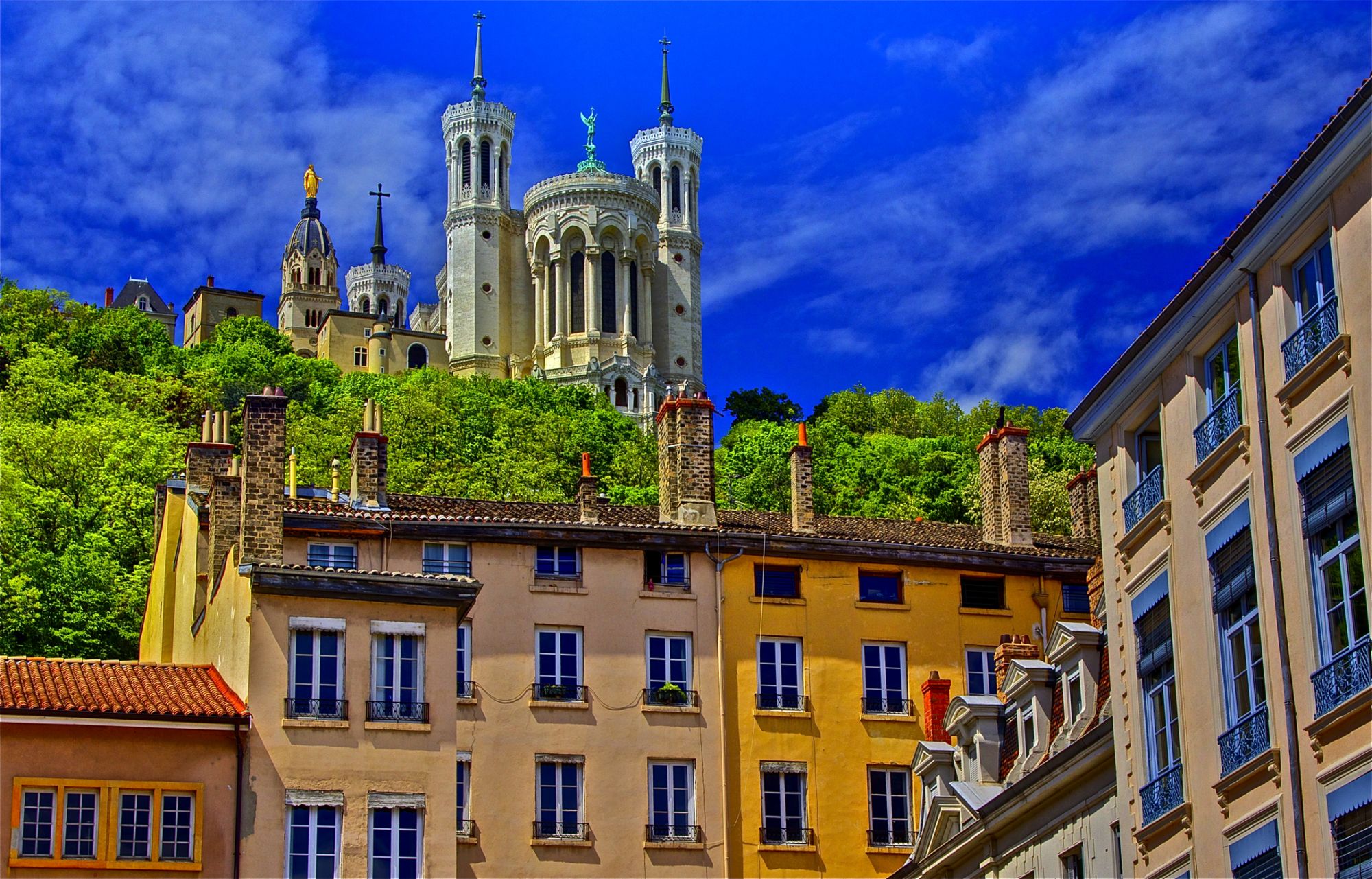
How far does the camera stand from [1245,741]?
23.1m

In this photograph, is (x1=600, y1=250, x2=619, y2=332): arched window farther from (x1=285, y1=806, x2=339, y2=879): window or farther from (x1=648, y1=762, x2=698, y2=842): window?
(x1=285, y1=806, x2=339, y2=879): window

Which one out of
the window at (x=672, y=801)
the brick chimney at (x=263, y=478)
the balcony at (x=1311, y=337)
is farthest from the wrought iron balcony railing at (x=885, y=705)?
the balcony at (x=1311, y=337)

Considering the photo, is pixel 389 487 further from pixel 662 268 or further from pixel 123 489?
pixel 662 268

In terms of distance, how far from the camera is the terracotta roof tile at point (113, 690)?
3372 centimetres

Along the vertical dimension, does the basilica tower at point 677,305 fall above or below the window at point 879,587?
above

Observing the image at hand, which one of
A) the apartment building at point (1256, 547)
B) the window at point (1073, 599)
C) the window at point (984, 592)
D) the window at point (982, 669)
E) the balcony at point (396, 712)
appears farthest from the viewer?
the window at point (1073, 599)

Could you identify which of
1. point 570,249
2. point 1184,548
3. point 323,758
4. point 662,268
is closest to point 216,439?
point 323,758

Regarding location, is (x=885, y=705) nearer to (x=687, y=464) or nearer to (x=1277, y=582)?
(x=687, y=464)

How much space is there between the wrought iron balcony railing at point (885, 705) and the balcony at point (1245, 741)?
22.5 metres

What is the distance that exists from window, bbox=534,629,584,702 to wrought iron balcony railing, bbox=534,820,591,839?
8.49 feet

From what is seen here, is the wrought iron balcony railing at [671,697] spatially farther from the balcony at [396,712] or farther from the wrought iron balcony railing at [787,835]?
the balcony at [396,712]

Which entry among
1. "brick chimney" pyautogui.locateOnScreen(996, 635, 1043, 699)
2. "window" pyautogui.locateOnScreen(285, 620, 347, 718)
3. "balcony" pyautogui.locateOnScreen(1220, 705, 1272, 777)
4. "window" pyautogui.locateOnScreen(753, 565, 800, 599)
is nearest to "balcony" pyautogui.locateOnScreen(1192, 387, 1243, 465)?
"balcony" pyautogui.locateOnScreen(1220, 705, 1272, 777)

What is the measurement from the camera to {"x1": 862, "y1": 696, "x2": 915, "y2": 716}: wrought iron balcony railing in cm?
4612

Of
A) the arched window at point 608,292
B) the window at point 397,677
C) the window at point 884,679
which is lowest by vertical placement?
the window at point 397,677
